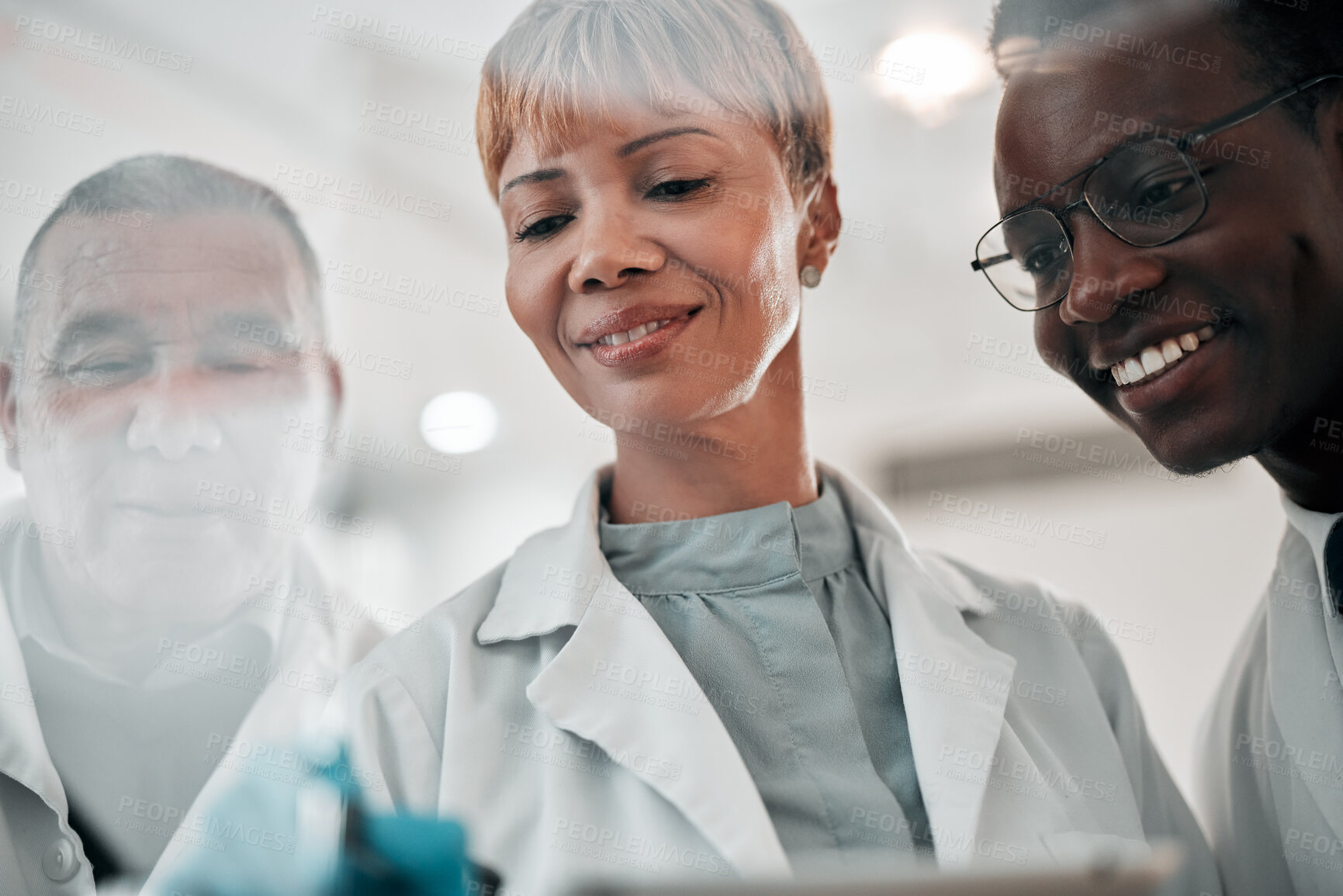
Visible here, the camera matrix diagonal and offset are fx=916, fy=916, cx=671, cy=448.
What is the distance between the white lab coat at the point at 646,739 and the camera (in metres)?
0.69

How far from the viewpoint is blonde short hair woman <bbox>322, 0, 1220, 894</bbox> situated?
711mm

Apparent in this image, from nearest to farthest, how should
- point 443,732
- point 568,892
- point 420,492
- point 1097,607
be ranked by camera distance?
1. point 568,892
2. point 443,732
3. point 420,492
4. point 1097,607

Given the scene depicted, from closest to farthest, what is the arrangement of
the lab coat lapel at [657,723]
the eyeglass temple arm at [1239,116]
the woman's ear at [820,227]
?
the lab coat lapel at [657,723] → the eyeglass temple arm at [1239,116] → the woman's ear at [820,227]

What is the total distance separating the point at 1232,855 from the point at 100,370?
1125 mm

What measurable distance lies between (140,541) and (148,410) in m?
0.11

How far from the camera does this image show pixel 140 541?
2.48ft

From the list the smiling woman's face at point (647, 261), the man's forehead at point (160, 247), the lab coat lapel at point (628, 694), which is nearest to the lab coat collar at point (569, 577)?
the lab coat lapel at point (628, 694)

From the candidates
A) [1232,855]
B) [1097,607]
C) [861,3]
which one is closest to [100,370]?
[861,3]

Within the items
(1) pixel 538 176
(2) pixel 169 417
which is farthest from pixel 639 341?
(2) pixel 169 417

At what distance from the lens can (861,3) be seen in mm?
1006

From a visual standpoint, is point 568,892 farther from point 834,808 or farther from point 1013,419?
A: point 1013,419

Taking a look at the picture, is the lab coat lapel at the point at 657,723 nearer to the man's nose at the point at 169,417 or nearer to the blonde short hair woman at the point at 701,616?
the blonde short hair woman at the point at 701,616

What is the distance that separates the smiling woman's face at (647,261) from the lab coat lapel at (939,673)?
0.24 m

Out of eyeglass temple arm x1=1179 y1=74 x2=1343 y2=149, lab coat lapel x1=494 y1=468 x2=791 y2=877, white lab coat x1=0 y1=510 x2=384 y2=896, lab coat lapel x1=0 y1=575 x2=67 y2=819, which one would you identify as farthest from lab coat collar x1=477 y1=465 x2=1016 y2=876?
eyeglass temple arm x1=1179 y1=74 x2=1343 y2=149
